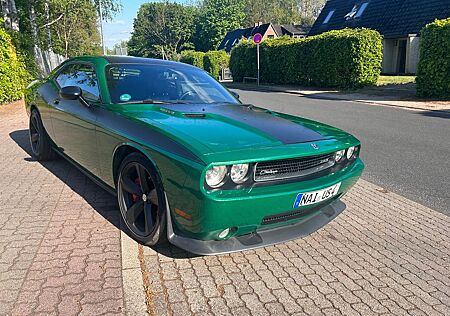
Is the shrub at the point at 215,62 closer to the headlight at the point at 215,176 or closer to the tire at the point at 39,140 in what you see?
the tire at the point at 39,140

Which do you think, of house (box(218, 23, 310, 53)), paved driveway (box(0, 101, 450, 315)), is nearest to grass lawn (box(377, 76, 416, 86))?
paved driveway (box(0, 101, 450, 315))

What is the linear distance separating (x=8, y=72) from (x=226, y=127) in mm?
11837

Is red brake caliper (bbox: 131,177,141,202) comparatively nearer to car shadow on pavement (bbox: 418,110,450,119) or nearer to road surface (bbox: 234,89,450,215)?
road surface (bbox: 234,89,450,215)

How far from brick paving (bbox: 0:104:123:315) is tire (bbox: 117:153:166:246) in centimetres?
23

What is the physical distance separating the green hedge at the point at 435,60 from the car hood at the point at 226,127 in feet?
43.1

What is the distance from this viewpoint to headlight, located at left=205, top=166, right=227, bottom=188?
2525 mm

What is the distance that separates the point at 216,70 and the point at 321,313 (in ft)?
124

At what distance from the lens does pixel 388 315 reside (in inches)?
95.5

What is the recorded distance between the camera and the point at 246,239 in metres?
2.79

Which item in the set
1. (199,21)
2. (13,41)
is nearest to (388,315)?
(13,41)

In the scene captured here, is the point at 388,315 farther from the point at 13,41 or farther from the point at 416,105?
the point at 13,41

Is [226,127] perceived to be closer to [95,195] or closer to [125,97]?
[125,97]

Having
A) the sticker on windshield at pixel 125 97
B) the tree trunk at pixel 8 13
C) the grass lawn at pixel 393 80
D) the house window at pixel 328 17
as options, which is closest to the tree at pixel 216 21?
the house window at pixel 328 17

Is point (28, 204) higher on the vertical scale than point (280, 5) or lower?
lower
